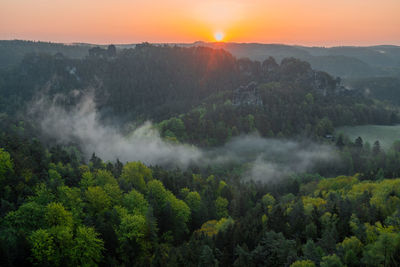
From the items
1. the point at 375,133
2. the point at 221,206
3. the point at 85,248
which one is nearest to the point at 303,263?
the point at 85,248

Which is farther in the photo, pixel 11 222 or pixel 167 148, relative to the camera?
pixel 167 148

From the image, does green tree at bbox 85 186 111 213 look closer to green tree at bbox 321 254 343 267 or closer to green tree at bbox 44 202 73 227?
green tree at bbox 44 202 73 227

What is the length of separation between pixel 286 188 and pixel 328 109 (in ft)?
339

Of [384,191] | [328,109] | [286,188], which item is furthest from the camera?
[328,109]

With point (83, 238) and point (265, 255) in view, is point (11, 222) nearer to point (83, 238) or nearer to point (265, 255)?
point (83, 238)

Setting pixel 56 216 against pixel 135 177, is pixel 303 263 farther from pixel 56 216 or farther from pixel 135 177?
pixel 135 177

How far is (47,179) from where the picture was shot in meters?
63.8

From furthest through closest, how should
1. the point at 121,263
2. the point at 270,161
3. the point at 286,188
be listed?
the point at 270,161 → the point at 286,188 → the point at 121,263

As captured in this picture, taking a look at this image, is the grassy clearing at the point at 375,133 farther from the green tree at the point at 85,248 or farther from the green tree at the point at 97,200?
the green tree at the point at 85,248

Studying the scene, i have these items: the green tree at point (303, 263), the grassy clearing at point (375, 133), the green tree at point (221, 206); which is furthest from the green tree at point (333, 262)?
the grassy clearing at point (375, 133)

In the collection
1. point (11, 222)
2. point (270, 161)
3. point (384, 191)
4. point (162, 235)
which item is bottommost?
point (270, 161)

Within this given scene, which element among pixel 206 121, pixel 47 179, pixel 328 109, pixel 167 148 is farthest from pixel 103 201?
pixel 328 109

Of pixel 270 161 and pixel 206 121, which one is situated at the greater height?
pixel 206 121

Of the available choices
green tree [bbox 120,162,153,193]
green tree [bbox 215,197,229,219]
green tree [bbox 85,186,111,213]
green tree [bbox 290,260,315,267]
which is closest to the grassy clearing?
green tree [bbox 215,197,229,219]
